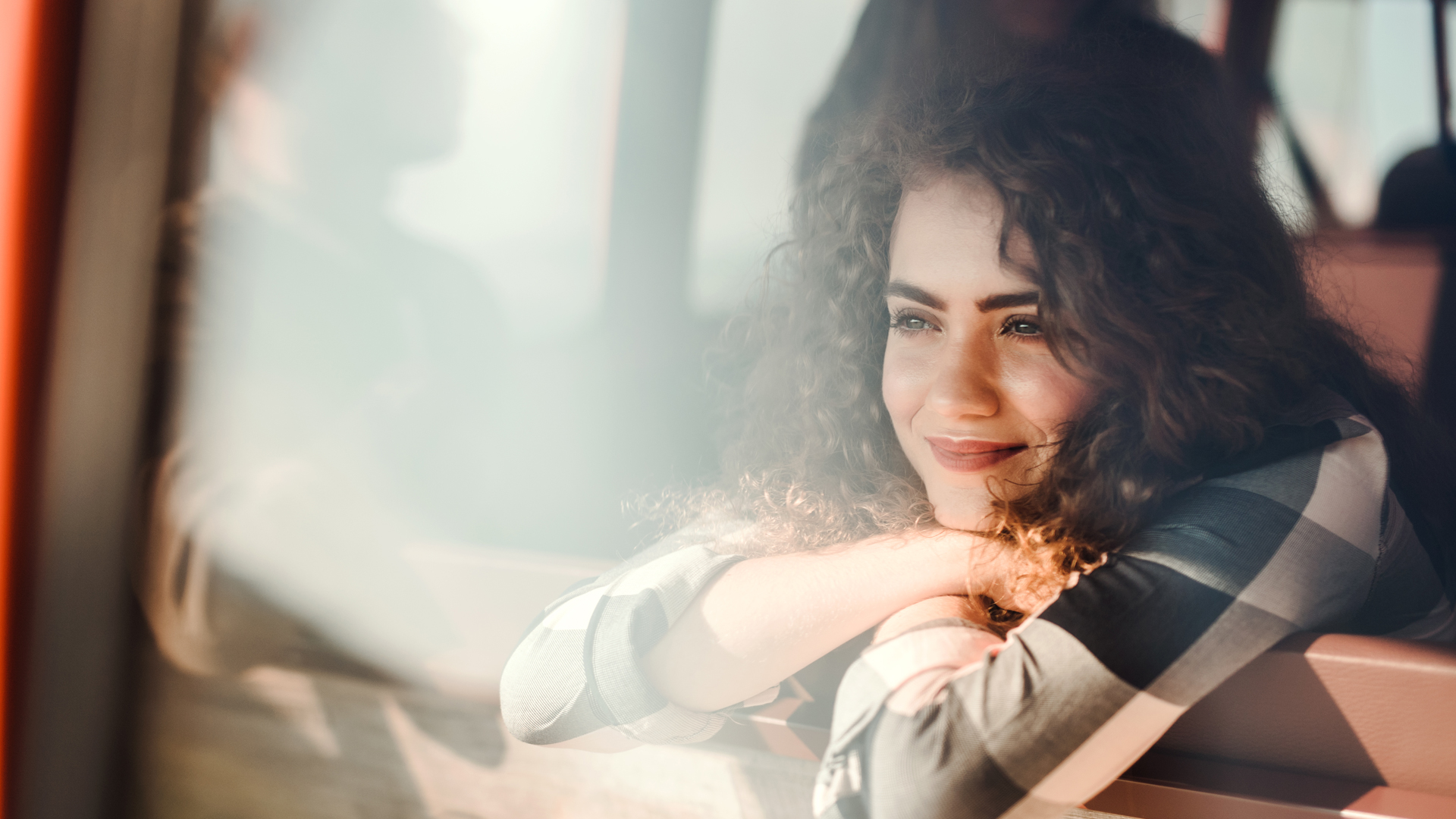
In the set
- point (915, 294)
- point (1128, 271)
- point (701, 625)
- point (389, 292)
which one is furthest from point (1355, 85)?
point (389, 292)

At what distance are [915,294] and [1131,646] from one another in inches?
10.0

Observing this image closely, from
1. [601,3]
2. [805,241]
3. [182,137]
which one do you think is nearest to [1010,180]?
[805,241]

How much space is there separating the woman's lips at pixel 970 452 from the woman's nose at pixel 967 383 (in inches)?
0.8

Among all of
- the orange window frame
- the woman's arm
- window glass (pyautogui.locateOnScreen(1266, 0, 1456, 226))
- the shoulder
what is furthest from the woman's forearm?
the orange window frame

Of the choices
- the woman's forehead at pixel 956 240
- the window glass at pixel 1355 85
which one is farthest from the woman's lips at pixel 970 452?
the window glass at pixel 1355 85

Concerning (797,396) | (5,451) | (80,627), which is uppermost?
(797,396)

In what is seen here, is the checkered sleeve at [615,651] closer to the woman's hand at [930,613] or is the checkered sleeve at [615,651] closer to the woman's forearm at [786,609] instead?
the woman's forearm at [786,609]

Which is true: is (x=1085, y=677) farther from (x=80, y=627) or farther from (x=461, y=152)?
(x=80, y=627)

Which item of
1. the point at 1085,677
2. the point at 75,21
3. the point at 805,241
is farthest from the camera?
the point at 75,21

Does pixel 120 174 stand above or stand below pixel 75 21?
below

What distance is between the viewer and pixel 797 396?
60 cm

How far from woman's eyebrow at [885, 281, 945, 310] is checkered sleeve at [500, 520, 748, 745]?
8.9 inches

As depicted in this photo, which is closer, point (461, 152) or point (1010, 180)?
point (1010, 180)

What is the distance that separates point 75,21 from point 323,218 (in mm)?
297
